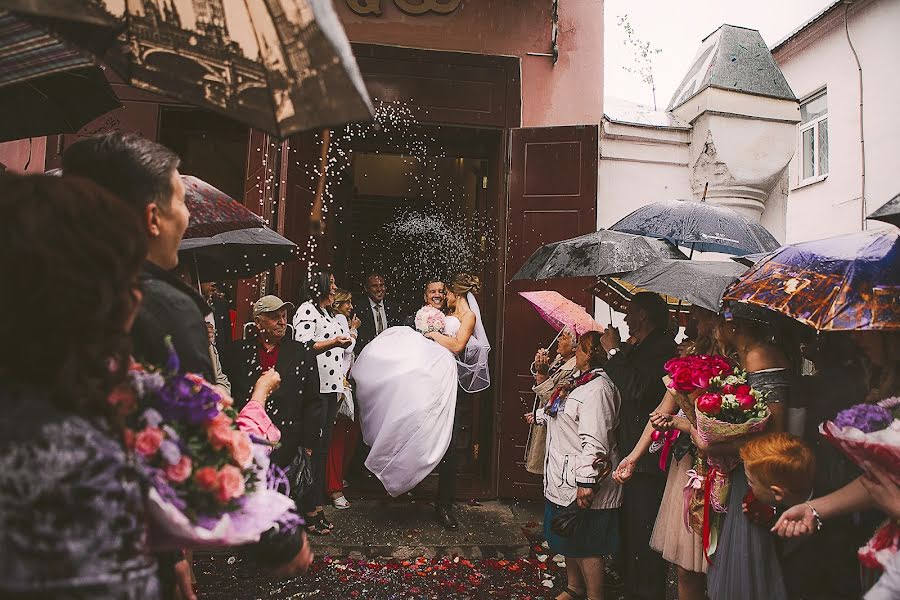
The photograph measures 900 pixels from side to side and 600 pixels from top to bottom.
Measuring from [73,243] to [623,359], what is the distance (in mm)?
3791

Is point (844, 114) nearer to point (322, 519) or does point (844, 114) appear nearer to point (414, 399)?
point (414, 399)

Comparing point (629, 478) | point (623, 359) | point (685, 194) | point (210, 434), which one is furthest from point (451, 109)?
point (210, 434)

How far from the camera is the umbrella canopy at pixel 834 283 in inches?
95.6

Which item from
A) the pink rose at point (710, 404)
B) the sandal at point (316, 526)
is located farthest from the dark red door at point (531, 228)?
the pink rose at point (710, 404)

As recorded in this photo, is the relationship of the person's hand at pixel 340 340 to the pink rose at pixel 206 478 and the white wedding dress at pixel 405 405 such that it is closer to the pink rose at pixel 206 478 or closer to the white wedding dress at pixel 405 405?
the white wedding dress at pixel 405 405

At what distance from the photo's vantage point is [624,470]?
372 centimetres

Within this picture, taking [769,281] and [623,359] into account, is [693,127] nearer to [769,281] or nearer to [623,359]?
[623,359]

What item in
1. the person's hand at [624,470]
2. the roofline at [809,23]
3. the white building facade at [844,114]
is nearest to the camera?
the person's hand at [624,470]

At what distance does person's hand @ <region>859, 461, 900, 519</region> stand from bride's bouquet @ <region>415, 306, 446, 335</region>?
161 inches

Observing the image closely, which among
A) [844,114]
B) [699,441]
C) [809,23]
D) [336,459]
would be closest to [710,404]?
[699,441]

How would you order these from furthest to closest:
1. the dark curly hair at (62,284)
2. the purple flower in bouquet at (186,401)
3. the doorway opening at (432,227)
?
the doorway opening at (432,227), the purple flower in bouquet at (186,401), the dark curly hair at (62,284)

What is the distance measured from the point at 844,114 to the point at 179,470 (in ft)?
42.3

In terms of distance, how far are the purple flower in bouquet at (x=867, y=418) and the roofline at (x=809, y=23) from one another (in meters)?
11.3

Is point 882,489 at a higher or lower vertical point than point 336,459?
higher
